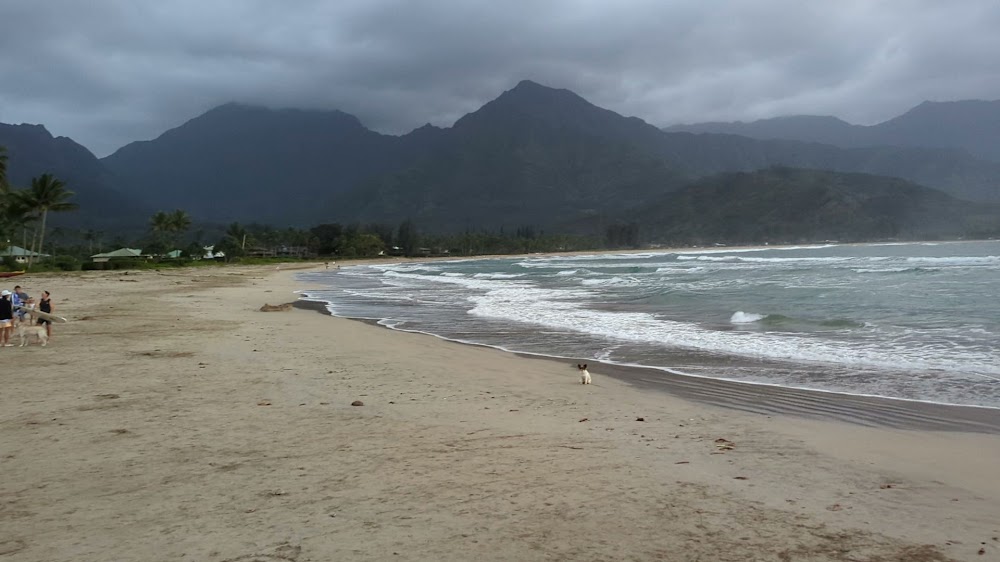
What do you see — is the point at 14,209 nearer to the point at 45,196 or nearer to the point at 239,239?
the point at 45,196

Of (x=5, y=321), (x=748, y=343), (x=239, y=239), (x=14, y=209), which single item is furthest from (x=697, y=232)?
(x=5, y=321)

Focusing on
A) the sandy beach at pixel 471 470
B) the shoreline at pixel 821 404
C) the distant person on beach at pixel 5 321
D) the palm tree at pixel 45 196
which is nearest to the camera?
the sandy beach at pixel 471 470

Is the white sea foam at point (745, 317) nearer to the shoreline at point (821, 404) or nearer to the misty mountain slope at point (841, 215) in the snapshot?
the shoreline at point (821, 404)

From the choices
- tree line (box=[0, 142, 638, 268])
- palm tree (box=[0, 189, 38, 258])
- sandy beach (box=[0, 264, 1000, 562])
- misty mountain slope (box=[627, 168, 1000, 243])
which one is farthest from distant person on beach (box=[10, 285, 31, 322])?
misty mountain slope (box=[627, 168, 1000, 243])

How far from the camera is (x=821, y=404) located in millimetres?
7402

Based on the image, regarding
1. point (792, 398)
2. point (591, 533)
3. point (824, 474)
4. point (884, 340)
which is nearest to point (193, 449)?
point (591, 533)

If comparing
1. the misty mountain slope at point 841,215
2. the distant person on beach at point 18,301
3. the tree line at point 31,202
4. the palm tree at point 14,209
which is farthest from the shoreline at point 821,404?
the misty mountain slope at point 841,215

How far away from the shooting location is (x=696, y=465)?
4879 millimetres

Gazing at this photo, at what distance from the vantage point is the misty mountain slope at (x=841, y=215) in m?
162

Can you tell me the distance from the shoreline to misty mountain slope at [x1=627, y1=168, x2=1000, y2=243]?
18001 centimetres

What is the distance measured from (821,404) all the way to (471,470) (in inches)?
199

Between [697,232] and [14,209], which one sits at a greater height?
[697,232]

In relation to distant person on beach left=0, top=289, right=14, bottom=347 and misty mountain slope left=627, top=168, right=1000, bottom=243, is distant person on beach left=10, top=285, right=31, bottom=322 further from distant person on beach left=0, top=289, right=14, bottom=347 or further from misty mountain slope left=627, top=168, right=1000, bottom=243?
misty mountain slope left=627, top=168, right=1000, bottom=243

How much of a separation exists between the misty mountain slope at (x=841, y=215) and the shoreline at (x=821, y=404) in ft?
591
